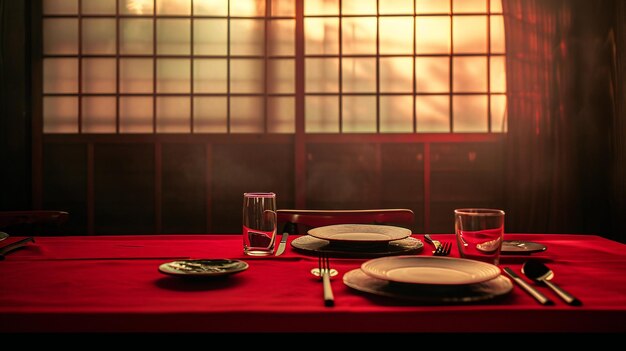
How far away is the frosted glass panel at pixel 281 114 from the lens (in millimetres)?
3375

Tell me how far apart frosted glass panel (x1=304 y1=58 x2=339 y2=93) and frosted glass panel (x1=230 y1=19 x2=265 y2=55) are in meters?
0.36

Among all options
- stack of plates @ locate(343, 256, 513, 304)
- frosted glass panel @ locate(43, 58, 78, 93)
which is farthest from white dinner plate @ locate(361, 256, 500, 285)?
frosted glass panel @ locate(43, 58, 78, 93)

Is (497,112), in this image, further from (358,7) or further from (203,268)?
(203,268)

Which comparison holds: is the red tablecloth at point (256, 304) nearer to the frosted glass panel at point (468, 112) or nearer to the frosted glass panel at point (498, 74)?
the frosted glass panel at point (468, 112)

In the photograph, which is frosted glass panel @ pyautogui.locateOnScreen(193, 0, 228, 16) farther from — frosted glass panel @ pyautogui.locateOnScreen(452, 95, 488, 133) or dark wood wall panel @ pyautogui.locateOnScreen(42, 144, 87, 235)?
frosted glass panel @ pyautogui.locateOnScreen(452, 95, 488, 133)

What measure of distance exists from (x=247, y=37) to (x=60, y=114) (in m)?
1.41

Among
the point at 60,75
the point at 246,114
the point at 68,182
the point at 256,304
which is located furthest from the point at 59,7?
the point at 256,304

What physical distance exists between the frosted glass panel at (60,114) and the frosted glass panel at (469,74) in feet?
8.80

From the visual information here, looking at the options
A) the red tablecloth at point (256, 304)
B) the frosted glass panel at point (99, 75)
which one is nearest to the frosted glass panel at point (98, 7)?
the frosted glass panel at point (99, 75)

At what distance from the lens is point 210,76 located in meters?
3.38

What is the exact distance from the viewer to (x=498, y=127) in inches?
133

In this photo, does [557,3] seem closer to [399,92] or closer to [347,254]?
[399,92]

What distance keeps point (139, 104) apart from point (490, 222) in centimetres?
301

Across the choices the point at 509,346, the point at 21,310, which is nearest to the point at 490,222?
the point at 509,346
